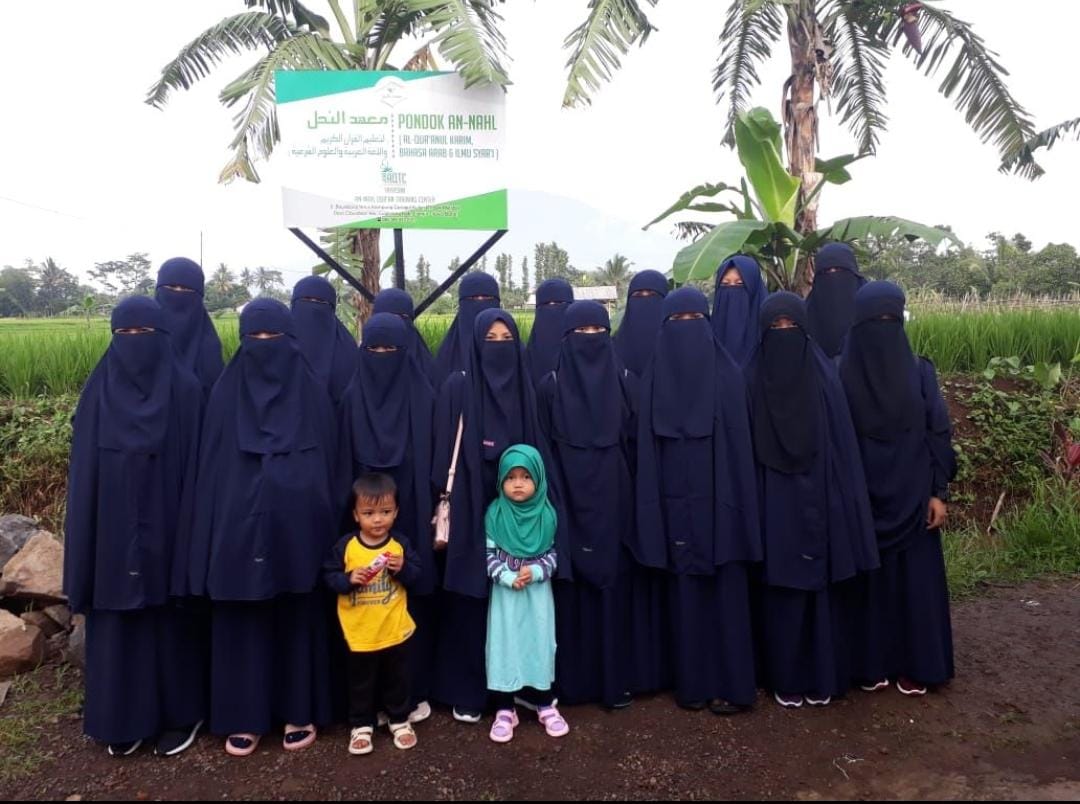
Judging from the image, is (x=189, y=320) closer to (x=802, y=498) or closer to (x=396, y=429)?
(x=396, y=429)

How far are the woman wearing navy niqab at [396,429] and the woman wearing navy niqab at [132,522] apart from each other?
1.88 ft

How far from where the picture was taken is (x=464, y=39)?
4.57 m

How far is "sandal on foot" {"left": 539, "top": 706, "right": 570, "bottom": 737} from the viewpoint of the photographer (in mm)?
2887

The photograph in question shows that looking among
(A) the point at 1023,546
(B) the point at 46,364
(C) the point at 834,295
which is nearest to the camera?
(C) the point at 834,295

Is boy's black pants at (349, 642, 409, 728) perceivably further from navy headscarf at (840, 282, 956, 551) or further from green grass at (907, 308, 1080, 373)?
green grass at (907, 308, 1080, 373)

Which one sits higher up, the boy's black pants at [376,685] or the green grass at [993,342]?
the green grass at [993,342]

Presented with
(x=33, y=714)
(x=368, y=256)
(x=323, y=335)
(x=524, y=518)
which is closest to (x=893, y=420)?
(x=524, y=518)

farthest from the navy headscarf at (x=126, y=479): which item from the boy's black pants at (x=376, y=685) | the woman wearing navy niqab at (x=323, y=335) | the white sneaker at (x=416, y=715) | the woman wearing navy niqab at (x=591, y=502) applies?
the woman wearing navy niqab at (x=591, y=502)

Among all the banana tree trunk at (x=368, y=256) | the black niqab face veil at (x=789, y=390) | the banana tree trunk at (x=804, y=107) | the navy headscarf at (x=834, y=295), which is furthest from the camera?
the banana tree trunk at (x=804, y=107)

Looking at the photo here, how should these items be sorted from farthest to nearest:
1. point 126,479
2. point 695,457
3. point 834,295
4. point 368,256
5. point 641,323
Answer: point 368,256 → point 641,323 → point 834,295 → point 695,457 → point 126,479

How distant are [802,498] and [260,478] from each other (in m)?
2.00

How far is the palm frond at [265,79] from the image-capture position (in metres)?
5.57

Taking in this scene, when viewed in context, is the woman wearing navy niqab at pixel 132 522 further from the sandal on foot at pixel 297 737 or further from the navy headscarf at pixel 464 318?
the navy headscarf at pixel 464 318

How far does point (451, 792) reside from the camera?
8.43 ft
